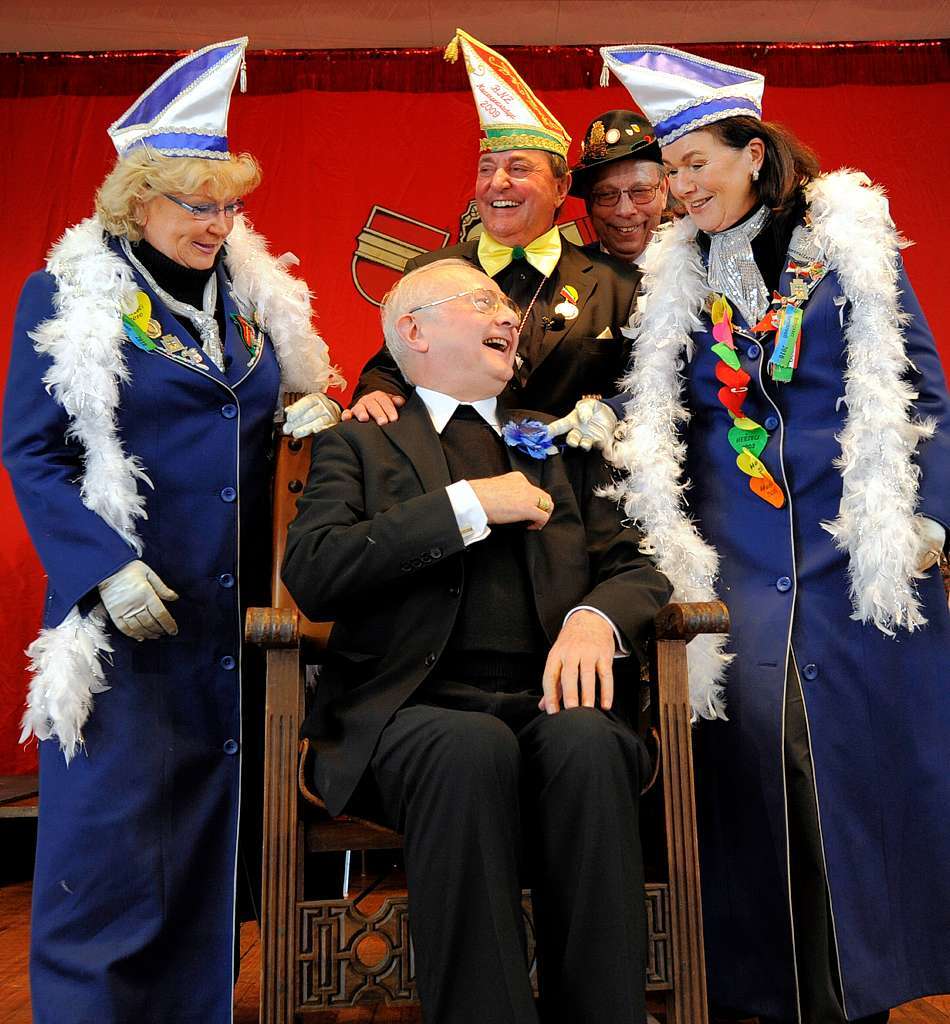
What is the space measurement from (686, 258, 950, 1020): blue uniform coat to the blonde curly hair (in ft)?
3.54

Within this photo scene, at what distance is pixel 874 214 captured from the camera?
223cm

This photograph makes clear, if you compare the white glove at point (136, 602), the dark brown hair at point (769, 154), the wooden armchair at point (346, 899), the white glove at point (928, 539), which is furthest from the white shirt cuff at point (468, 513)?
the dark brown hair at point (769, 154)

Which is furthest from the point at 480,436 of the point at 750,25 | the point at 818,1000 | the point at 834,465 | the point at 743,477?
the point at 750,25

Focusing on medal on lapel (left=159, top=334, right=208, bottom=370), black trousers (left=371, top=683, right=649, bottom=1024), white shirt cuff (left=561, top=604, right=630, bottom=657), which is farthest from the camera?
medal on lapel (left=159, top=334, right=208, bottom=370)

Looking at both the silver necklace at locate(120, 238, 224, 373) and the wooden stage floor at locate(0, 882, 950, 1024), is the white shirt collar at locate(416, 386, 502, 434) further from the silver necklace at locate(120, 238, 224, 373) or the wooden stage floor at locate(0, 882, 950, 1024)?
the wooden stage floor at locate(0, 882, 950, 1024)

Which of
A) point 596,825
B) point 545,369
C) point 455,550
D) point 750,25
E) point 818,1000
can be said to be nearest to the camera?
point 596,825

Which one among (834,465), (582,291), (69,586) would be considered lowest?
(69,586)

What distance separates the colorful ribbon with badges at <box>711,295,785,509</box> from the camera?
221 cm

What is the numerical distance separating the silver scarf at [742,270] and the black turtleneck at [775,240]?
13mm

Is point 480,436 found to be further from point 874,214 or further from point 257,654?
point 874,214

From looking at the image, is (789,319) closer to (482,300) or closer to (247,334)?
(482,300)

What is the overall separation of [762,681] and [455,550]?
676mm

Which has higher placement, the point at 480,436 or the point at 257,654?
the point at 480,436

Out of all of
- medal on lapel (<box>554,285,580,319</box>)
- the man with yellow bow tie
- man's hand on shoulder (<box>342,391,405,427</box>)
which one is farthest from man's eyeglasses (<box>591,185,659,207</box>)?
man's hand on shoulder (<box>342,391,405,427</box>)
